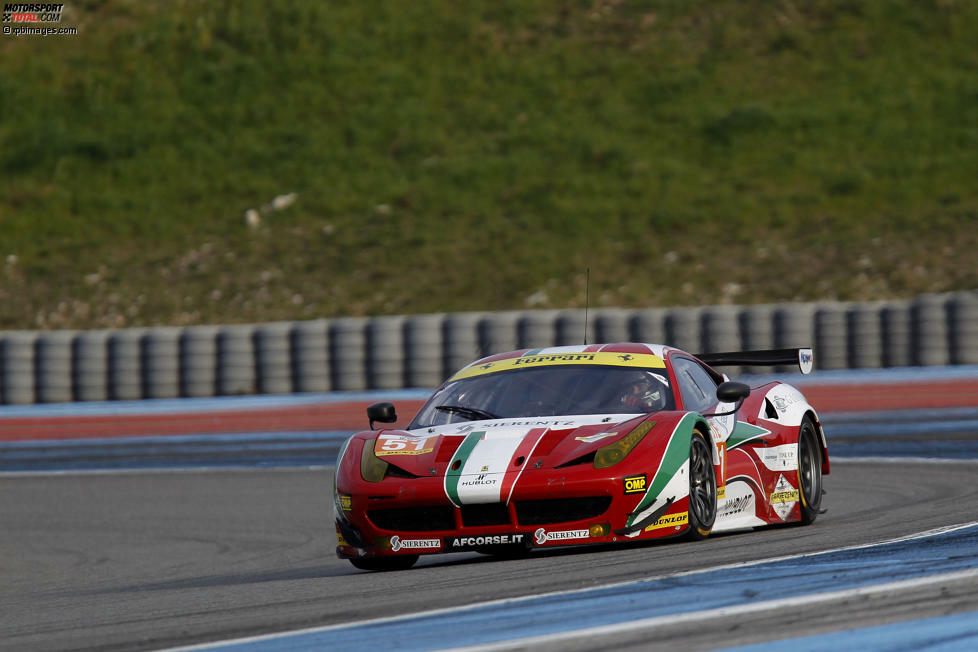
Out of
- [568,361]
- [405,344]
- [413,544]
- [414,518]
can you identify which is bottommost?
[405,344]

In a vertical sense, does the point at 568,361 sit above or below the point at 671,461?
above

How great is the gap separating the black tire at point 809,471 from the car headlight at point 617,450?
175cm

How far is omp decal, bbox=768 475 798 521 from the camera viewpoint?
7969 mm

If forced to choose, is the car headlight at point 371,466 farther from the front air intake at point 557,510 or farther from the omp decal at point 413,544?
the front air intake at point 557,510

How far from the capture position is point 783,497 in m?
8.05

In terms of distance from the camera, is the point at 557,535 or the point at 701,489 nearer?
the point at 557,535

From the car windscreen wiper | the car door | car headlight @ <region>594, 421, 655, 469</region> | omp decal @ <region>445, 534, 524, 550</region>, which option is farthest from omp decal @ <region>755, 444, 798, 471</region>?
omp decal @ <region>445, 534, 524, 550</region>

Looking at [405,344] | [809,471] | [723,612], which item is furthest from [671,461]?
[405,344]

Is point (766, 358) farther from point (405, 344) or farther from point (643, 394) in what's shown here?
point (405, 344)

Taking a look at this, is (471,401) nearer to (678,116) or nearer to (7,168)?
(678,116)

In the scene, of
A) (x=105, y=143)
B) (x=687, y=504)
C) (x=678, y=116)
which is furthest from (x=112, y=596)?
(x=105, y=143)

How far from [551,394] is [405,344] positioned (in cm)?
1117

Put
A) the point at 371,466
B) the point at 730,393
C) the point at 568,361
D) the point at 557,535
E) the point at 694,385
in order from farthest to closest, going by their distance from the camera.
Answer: the point at 694,385
the point at 568,361
the point at 730,393
the point at 371,466
the point at 557,535

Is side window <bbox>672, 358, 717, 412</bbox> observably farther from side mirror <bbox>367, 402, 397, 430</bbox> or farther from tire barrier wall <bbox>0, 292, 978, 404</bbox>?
tire barrier wall <bbox>0, 292, 978, 404</bbox>
